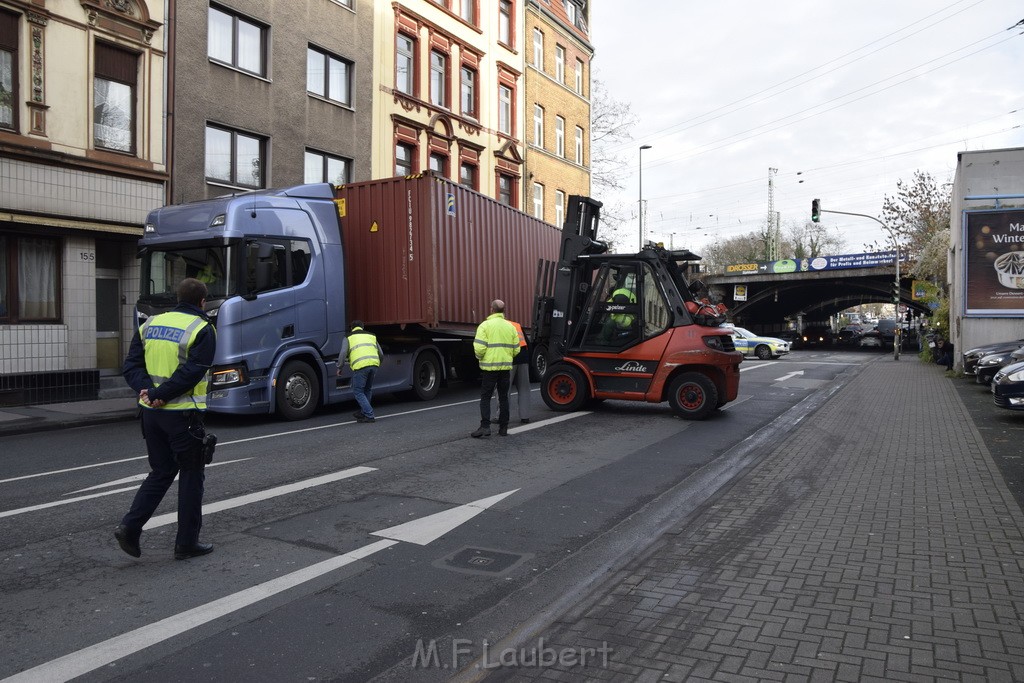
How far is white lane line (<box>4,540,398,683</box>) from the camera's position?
11.5 ft

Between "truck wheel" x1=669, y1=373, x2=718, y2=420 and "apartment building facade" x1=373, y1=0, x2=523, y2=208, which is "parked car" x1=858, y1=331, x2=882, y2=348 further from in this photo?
"truck wheel" x1=669, y1=373, x2=718, y2=420

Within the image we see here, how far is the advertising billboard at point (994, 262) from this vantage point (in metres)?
20.4

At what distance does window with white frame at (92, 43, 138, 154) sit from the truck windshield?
211 inches

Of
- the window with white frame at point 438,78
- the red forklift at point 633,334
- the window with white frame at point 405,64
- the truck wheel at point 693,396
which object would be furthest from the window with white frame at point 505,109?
the truck wheel at point 693,396

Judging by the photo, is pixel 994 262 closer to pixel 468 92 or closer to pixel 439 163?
pixel 439 163

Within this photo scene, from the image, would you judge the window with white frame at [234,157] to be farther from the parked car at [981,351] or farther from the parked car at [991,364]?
the parked car at [981,351]

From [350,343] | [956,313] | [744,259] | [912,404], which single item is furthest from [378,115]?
[744,259]

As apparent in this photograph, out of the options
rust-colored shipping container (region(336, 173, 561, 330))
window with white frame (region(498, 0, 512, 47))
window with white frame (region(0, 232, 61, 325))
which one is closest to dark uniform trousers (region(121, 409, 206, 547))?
rust-colored shipping container (region(336, 173, 561, 330))

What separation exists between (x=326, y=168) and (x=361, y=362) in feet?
35.7

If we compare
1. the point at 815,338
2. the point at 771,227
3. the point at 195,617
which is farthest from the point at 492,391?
the point at 771,227

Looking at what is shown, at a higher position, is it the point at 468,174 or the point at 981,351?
the point at 468,174

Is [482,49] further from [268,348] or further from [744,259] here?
[744,259]

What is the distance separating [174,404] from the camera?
489 cm

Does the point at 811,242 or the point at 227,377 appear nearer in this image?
the point at 227,377
